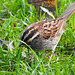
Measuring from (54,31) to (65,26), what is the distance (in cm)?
43

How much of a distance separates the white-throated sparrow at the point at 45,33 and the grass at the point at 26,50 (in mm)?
182

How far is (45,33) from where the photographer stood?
4.55m

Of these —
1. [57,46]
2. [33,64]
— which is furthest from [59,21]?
[33,64]

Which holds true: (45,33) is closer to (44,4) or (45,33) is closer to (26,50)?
(26,50)

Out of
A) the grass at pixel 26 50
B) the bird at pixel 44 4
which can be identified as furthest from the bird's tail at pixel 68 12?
the bird at pixel 44 4

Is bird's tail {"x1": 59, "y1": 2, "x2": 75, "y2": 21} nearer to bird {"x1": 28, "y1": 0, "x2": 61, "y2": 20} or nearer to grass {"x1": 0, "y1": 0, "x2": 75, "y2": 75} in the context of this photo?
grass {"x1": 0, "y1": 0, "x2": 75, "y2": 75}

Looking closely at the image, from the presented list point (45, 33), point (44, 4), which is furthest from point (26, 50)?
point (44, 4)

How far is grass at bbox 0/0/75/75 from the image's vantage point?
3.87m

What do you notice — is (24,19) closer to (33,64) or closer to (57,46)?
(57,46)

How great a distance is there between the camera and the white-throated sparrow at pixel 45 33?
4.24 metres

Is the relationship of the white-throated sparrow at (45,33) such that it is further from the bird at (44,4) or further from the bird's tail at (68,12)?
the bird at (44,4)

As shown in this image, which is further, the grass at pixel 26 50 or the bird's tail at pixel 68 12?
the bird's tail at pixel 68 12

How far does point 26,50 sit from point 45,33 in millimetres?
580

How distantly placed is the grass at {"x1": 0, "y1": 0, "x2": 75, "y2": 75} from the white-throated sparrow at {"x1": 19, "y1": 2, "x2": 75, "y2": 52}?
18 cm
